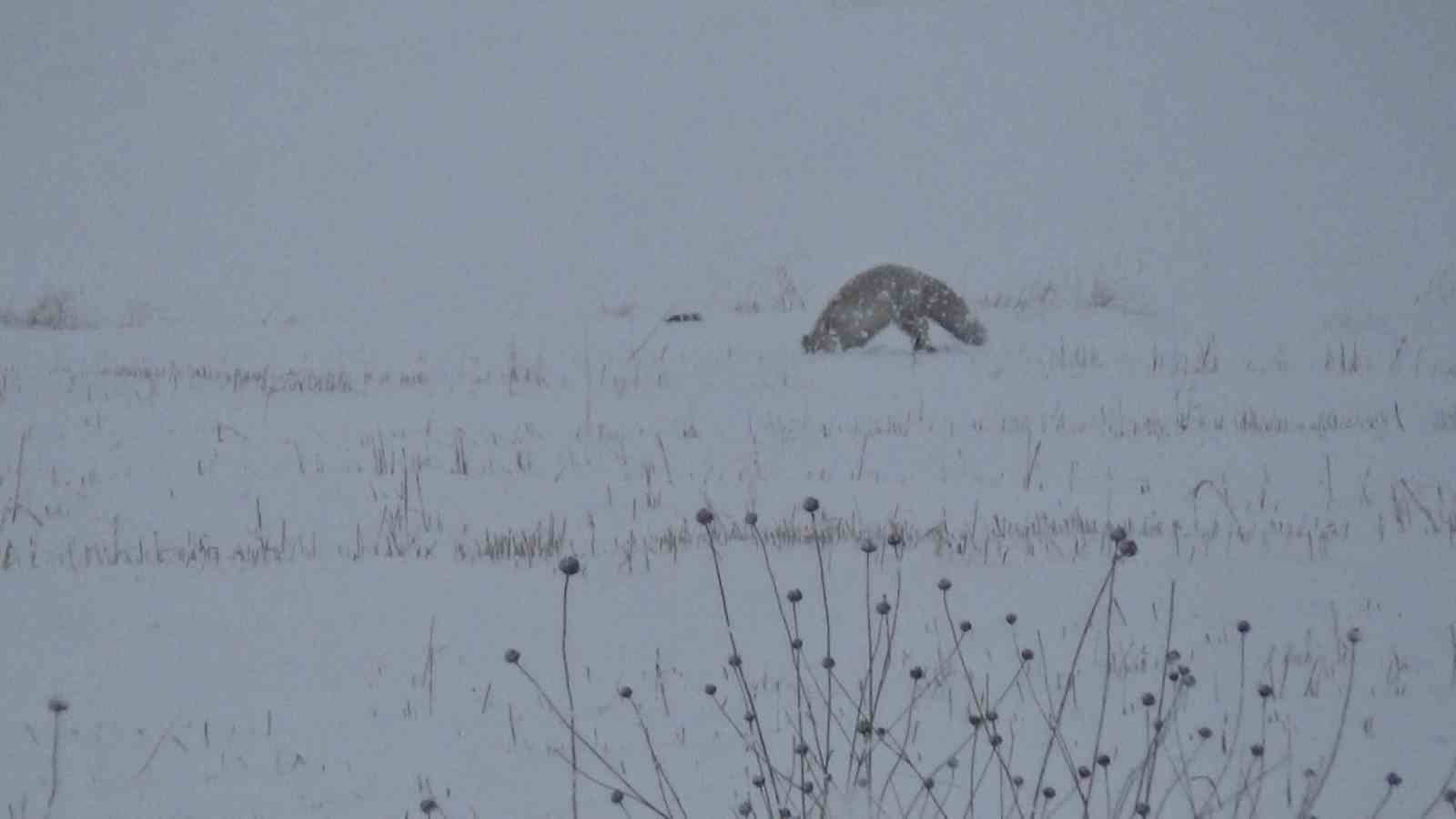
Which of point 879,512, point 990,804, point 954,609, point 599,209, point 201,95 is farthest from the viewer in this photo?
point 201,95

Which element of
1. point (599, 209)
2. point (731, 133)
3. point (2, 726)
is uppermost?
point (731, 133)

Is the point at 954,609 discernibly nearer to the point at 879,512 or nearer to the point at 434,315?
the point at 879,512

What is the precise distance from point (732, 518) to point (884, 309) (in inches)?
286

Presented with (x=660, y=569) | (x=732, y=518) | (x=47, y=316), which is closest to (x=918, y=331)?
(x=732, y=518)

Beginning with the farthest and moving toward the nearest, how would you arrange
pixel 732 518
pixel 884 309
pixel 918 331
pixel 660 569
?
pixel 918 331, pixel 884 309, pixel 732 518, pixel 660 569

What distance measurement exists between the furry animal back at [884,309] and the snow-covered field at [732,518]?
328 millimetres

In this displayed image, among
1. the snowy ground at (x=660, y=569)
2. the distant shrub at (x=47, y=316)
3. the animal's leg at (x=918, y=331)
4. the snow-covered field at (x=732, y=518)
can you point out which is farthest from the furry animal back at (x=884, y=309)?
the distant shrub at (x=47, y=316)

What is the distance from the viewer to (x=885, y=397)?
39.1 feet

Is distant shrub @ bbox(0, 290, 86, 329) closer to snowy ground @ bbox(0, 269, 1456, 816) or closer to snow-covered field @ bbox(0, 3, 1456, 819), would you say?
snow-covered field @ bbox(0, 3, 1456, 819)

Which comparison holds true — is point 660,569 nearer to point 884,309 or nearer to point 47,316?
point 884,309

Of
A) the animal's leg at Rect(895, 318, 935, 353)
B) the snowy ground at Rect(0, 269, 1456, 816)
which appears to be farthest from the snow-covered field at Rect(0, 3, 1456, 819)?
the animal's leg at Rect(895, 318, 935, 353)

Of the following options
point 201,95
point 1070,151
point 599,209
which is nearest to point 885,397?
point 599,209

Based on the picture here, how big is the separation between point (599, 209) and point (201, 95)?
18.2 meters

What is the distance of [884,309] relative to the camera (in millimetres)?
14383
